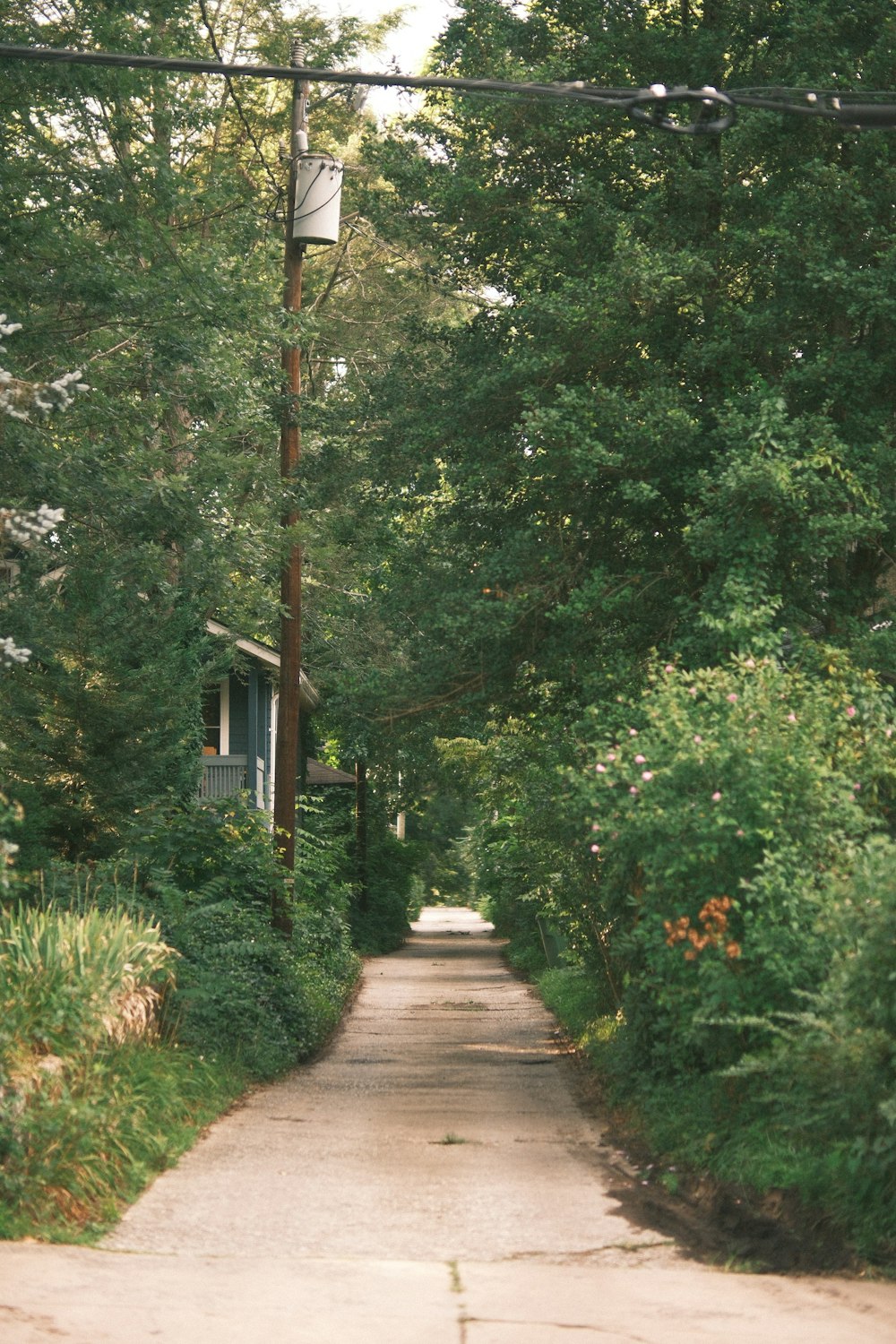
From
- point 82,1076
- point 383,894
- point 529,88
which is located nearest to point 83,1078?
point 82,1076

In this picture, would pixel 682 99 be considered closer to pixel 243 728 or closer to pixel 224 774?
pixel 224 774

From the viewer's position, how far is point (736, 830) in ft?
31.2

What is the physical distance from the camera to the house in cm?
2727

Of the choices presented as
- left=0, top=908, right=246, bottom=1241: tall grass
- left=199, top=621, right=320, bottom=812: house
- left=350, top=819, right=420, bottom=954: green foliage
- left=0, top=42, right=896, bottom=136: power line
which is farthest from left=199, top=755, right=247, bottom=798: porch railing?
left=0, top=42, right=896, bottom=136: power line

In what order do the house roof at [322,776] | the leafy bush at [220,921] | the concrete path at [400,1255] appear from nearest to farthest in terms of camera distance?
the concrete path at [400,1255] < the leafy bush at [220,921] < the house roof at [322,776]

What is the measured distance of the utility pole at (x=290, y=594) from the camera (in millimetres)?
17922

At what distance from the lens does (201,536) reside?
18672 millimetres

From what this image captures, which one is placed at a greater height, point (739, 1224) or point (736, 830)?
point (736, 830)

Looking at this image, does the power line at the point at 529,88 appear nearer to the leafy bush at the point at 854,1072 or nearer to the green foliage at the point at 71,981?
the leafy bush at the point at 854,1072

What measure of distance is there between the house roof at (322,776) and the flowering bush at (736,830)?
25.0 meters

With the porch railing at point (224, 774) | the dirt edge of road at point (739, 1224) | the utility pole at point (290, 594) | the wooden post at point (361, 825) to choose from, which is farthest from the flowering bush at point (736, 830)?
the wooden post at point (361, 825)

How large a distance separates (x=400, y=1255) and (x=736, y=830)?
3387mm

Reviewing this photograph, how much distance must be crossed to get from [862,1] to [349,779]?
24.4 m

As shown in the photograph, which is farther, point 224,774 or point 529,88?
point 224,774
